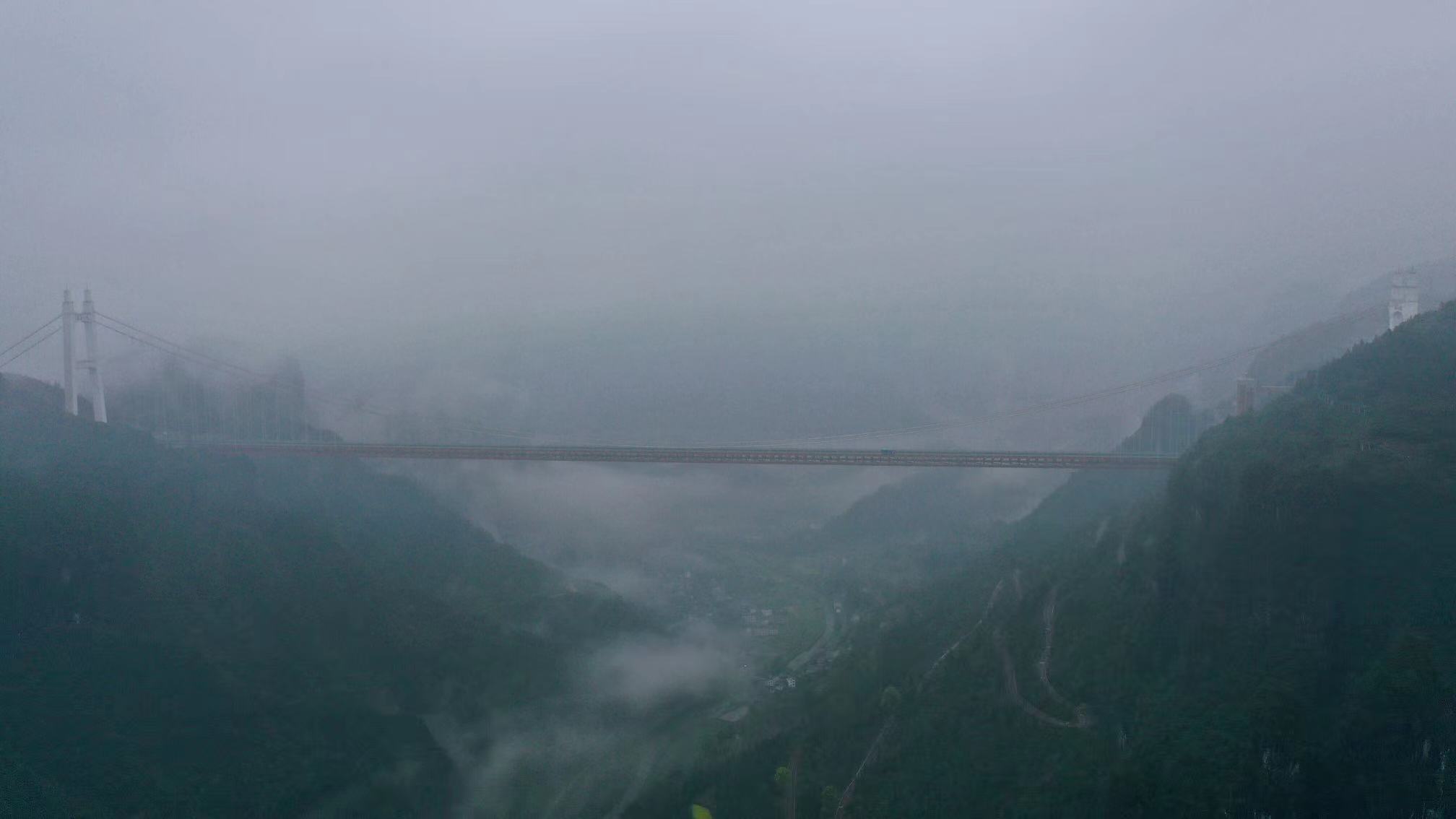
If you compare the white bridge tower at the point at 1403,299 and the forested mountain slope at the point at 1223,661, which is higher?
the white bridge tower at the point at 1403,299

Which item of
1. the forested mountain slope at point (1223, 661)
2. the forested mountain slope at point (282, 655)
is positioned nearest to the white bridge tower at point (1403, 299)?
the forested mountain slope at point (1223, 661)

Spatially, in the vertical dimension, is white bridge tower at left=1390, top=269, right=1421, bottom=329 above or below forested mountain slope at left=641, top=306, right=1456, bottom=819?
above

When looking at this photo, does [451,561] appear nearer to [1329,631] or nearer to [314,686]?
[314,686]

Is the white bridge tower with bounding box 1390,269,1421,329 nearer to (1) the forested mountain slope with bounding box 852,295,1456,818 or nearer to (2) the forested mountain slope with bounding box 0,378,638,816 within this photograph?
(1) the forested mountain slope with bounding box 852,295,1456,818

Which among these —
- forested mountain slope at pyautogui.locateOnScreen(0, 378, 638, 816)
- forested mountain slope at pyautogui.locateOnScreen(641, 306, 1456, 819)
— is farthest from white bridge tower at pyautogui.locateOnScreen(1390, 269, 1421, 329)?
forested mountain slope at pyautogui.locateOnScreen(0, 378, 638, 816)

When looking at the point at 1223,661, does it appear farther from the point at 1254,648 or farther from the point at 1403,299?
the point at 1403,299

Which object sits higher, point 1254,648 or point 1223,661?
point 1254,648

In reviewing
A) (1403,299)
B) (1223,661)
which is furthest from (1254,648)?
(1403,299)

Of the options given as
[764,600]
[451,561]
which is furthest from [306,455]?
[764,600]

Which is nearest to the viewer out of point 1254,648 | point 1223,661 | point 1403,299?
point 1254,648

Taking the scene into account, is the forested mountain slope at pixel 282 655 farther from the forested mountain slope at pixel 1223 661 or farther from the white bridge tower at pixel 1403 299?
the white bridge tower at pixel 1403 299
